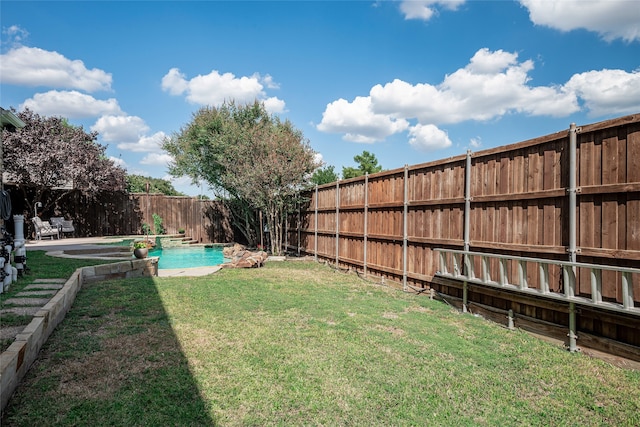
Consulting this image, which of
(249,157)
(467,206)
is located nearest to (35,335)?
(467,206)

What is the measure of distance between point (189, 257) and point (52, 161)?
6168 millimetres

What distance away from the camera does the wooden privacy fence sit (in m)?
3.32

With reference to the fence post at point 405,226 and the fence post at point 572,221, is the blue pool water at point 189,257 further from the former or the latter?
the fence post at point 572,221

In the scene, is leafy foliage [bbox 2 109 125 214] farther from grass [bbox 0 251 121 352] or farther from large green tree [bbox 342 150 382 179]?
large green tree [bbox 342 150 382 179]

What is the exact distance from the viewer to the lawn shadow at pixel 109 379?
7.42ft

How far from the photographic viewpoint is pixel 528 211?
427 centimetres

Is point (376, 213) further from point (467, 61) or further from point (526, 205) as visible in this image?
point (467, 61)

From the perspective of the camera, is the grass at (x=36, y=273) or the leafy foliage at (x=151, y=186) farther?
the leafy foliage at (x=151, y=186)

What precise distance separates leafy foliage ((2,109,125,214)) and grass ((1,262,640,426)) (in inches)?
427

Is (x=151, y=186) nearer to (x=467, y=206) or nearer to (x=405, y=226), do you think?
(x=405, y=226)

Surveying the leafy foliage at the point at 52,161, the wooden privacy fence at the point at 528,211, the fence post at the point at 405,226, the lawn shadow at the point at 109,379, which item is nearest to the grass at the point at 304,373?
the lawn shadow at the point at 109,379

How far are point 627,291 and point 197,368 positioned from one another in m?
3.86

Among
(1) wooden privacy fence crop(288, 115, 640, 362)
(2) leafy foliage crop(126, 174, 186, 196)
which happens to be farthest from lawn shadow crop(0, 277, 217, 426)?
(2) leafy foliage crop(126, 174, 186, 196)

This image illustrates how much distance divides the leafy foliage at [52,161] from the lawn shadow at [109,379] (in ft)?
37.2
